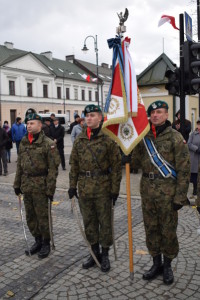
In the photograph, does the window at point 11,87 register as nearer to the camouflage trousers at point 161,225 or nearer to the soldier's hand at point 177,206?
the camouflage trousers at point 161,225

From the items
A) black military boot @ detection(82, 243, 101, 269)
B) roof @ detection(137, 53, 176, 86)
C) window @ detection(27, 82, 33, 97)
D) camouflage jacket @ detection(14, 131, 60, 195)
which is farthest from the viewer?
window @ detection(27, 82, 33, 97)

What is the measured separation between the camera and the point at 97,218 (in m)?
4.30

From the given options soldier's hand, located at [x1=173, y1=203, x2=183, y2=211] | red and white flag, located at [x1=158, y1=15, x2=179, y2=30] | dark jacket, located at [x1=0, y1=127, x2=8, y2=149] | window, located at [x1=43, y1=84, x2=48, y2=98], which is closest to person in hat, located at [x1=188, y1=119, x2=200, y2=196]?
Answer: red and white flag, located at [x1=158, y1=15, x2=179, y2=30]

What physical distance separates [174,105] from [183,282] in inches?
307

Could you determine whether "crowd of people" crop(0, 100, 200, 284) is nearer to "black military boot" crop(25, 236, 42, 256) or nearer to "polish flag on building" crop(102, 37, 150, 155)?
"black military boot" crop(25, 236, 42, 256)

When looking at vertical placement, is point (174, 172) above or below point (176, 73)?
below

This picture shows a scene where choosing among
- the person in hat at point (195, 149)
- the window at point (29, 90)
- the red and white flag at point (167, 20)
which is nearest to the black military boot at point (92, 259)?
the person in hat at point (195, 149)

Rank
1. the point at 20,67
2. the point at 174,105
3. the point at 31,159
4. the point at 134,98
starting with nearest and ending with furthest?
1. the point at 134,98
2. the point at 31,159
3. the point at 174,105
4. the point at 20,67

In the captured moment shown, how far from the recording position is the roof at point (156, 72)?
428 inches

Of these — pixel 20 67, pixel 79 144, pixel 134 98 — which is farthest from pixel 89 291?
pixel 20 67

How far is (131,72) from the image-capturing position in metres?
3.96

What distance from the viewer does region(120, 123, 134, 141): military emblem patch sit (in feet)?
12.9

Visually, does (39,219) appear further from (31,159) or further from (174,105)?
(174,105)

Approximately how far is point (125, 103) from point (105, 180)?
3.36ft
